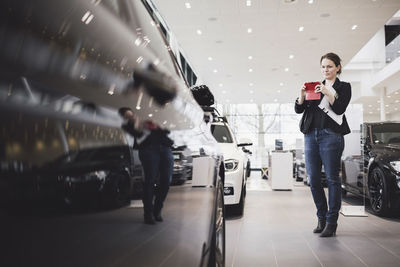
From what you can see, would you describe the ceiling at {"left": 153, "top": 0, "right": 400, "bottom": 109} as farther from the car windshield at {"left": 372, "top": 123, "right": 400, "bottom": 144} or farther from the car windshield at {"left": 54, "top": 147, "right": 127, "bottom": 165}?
the car windshield at {"left": 54, "top": 147, "right": 127, "bottom": 165}

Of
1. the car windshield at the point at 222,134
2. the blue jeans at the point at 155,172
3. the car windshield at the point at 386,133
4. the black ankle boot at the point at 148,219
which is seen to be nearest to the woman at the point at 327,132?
the car windshield at the point at 222,134

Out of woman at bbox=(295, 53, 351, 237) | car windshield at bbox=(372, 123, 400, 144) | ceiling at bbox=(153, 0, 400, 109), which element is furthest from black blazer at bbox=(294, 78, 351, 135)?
ceiling at bbox=(153, 0, 400, 109)

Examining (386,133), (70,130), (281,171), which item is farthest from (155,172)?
(281,171)

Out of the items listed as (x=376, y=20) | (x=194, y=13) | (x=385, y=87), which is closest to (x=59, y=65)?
(x=194, y=13)

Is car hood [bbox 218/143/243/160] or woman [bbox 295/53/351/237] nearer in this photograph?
woman [bbox 295/53/351/237]

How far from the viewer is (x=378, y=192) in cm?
454

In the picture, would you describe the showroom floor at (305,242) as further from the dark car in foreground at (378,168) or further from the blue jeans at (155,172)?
the blue jeans at (155,172)

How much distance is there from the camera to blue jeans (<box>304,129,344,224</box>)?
323cm

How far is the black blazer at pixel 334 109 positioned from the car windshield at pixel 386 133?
198 centimetres

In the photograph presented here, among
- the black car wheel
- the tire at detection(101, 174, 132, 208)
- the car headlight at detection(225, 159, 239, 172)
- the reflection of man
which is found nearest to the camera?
the tire at detection(101, 174, 132, 208)

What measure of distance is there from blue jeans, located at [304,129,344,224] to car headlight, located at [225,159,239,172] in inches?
47.8

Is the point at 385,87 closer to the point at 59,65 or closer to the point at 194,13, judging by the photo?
the point at 194,13

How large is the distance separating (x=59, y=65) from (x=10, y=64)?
88 mm

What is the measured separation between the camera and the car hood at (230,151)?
180 inches
